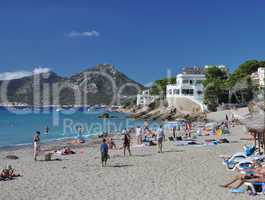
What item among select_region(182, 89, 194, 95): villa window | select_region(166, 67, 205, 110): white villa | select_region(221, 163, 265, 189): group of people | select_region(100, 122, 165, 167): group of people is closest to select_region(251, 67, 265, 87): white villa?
select_region(166, 67, 205, 110): white villa

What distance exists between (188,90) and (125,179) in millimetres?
63705

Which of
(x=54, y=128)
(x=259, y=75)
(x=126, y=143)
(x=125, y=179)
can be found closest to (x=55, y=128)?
(x=54, y=128)

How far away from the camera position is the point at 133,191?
36.3 feet

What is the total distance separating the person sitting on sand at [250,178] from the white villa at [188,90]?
204 ft

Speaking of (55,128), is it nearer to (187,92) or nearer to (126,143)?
(187,92)

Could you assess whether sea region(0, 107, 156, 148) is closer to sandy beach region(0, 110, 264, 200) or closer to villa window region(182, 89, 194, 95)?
villa window region(182, 89, 194, 95)

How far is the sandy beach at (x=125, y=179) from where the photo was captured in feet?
35.0

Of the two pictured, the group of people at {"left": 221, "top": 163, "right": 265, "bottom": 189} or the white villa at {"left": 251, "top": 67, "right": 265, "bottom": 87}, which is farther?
the white villa at {"left": 251, "top": 67, "right": 265, "bottom": 87}

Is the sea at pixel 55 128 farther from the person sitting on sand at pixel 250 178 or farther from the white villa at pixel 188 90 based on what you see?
the person sitting on sand at pixel 250 178

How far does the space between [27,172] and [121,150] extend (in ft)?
27.6

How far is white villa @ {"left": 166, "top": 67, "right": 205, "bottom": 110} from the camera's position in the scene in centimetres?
7400

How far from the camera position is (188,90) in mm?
75438

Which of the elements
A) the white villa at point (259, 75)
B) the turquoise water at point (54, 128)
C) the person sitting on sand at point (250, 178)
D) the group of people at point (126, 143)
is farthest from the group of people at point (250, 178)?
the white villa at point (259, 75)

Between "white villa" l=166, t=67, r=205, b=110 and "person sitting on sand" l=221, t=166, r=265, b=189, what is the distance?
6204 centimetres
